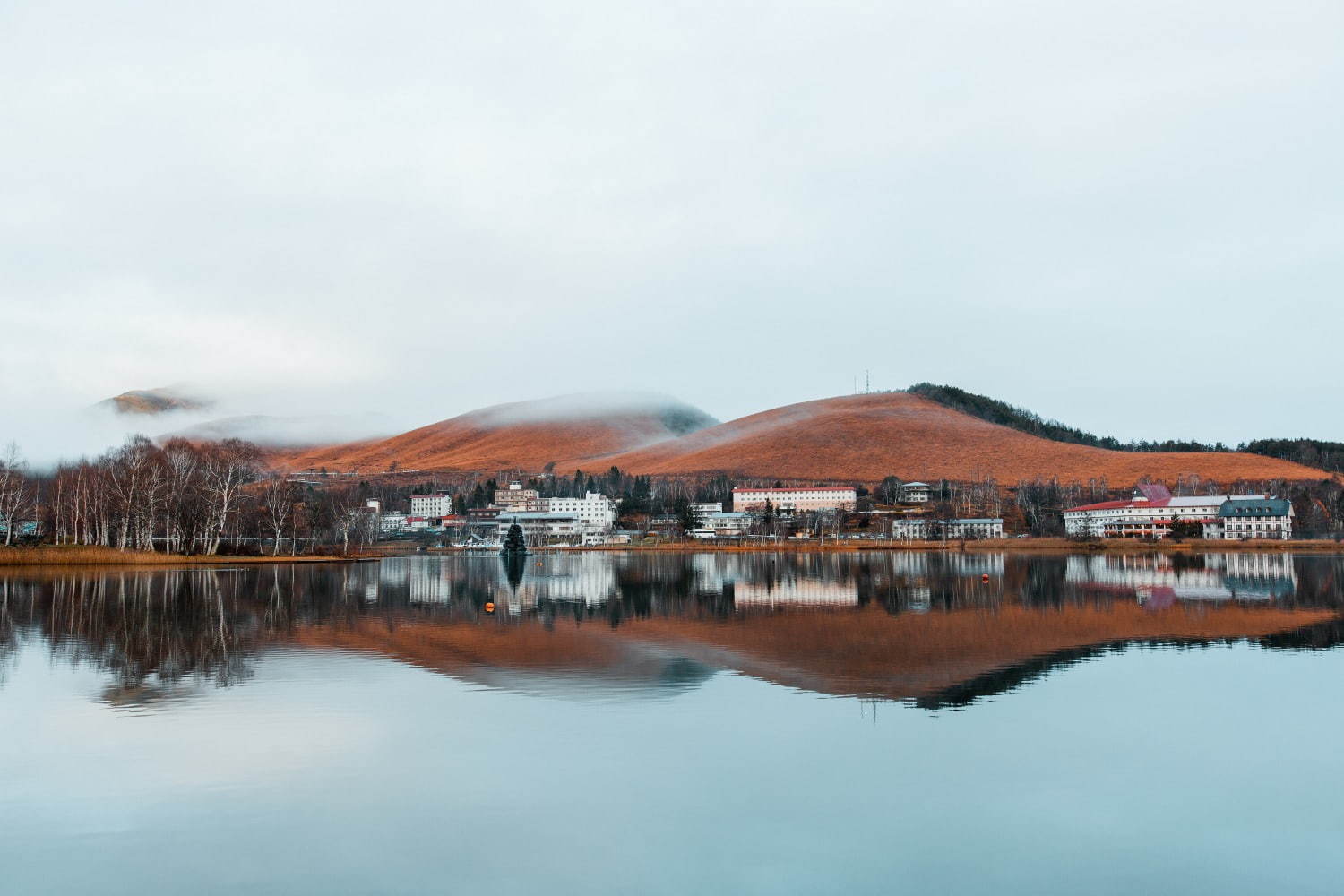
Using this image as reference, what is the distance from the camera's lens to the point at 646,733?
43.7 feet

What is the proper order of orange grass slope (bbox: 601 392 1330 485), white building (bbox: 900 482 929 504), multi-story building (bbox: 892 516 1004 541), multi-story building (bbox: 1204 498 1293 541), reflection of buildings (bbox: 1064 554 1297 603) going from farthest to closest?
Result: 1. orange grass slope (bbox: 601 392 1330 485)
2. white building (bbox: 900 482 929 504)
3. multi-story building (bbox: 892 516 1004 541)
4. multi-story building (bbox: 1204 498 1293 541)
5. reflection of buildings (bbox: 1064 554 1297 603)

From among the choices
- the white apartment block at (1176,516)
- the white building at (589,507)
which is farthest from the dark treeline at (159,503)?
the white apartment block at (1176,516)

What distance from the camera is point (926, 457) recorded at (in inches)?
6614

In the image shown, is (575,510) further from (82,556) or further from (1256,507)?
(82,556)

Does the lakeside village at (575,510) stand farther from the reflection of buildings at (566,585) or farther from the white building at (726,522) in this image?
the reflection of buildings at (566,585)

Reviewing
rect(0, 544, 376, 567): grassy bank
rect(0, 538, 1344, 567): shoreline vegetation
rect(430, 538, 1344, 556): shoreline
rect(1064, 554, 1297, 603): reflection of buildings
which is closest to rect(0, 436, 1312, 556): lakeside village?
rect(0, 538, 1344, 567): shoreline vegetation

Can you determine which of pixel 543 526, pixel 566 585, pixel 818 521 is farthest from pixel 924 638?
pixel 543 526

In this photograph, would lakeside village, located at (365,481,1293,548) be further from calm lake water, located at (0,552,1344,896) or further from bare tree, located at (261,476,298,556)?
calm lake water, located at (0,552,1344,896)

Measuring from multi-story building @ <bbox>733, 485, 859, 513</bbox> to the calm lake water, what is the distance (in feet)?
381

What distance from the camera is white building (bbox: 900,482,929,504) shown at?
145 m

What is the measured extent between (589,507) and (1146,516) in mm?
76814

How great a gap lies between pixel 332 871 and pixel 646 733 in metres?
5.54

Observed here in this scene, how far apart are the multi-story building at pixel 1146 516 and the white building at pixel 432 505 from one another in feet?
318

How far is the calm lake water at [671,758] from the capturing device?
8.63 m
